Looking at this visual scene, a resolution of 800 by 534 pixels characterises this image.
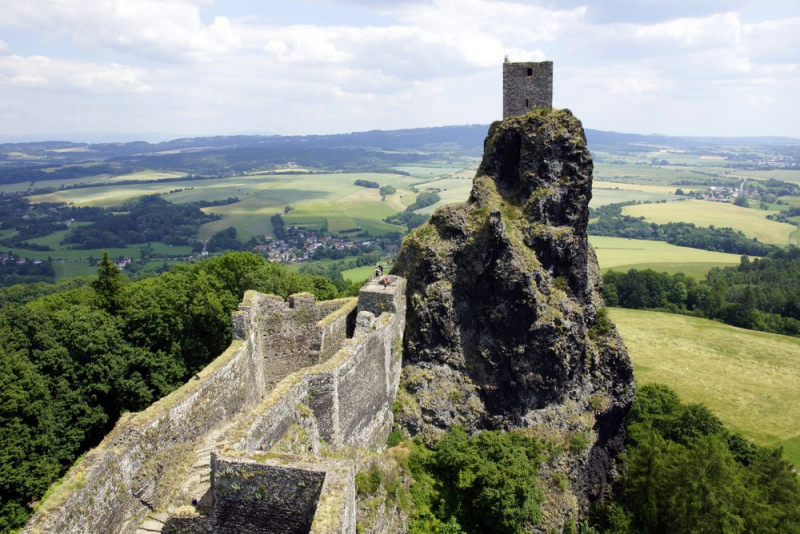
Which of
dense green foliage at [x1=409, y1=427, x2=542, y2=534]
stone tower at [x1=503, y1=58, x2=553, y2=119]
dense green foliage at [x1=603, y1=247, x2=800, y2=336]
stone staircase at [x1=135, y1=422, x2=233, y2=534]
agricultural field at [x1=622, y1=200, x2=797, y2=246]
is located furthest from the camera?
agricultural field at [x1=622, y1=200, x2=797, y2=246]

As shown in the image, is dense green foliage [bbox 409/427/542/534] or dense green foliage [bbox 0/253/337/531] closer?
dense green foliage [bbox 409/427/542/534]

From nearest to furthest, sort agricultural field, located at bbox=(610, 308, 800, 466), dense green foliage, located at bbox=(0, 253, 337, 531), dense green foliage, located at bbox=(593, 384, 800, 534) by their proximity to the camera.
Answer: dense green foliage, located at bbox=(0, 253, 337, 531)
dense green foliage, located at bbox=(593, 384, 800, 534)
agricultural field, located at bbox=(610, 308, 800, 466)

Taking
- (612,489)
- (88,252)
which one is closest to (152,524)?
(612,489)

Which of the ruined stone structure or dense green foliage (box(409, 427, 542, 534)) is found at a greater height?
the ruined stone structure

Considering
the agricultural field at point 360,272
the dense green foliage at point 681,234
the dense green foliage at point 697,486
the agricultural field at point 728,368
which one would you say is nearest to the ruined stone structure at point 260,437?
the dense green foliage at point 697,486

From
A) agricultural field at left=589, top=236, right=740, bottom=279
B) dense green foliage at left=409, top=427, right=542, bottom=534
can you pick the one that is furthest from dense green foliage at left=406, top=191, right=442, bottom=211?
dense green foliage at left=409, top=427, right=542, bottom=534

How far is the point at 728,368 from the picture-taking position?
62625mm

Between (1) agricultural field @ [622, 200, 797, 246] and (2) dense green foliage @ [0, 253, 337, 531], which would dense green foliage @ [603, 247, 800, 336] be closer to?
(1) agricultural field @ [622, 200, 797, 246]

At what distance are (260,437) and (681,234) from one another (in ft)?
543

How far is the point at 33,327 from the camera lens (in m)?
30.4

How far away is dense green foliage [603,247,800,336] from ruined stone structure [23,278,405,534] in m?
73.4

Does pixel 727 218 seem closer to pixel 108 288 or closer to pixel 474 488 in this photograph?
pixel 474 488

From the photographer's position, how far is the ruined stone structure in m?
11.7

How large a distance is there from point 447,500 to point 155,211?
186 metres
